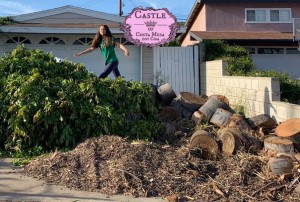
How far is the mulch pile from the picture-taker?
497 centimetres

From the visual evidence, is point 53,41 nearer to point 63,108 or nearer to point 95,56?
point 95,56

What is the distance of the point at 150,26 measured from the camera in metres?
12.7

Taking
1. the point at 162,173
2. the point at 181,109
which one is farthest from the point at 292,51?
the point at 162,173

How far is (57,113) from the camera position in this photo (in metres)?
6.91

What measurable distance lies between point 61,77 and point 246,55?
736cm

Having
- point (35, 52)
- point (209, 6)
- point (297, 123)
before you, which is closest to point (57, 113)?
point (35, 52)

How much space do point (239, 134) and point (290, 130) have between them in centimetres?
90

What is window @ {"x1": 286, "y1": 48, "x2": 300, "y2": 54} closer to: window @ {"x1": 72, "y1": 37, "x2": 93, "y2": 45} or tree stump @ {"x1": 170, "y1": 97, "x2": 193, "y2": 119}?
window @ {"x1": 72, "y1": 37, "x2": 93, "y2": 45}

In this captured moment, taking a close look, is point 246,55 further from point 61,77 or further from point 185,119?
point 61,77

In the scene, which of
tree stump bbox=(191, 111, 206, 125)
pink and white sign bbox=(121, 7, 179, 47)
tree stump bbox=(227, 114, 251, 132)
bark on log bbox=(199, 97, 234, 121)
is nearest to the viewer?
tree stump bbox=(227, 114, 251, 132)

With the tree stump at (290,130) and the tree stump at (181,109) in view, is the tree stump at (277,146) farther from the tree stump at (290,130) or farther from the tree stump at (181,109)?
the tree stump at (181,109)

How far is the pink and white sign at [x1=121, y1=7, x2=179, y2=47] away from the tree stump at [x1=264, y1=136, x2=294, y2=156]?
697cm

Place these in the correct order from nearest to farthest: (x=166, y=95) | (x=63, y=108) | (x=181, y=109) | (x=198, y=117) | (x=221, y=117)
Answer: (x=63, y=108)
(x=221, y=117)
(x=198, y=117)
(x=181, y=109)
(x=166, y=95)

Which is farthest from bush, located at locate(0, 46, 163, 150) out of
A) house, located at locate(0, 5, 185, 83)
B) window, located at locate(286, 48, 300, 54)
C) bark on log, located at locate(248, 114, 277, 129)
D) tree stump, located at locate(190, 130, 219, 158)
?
window, located at locate(286, 48, 300, 54)
